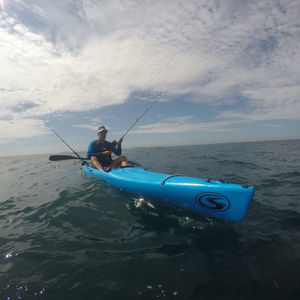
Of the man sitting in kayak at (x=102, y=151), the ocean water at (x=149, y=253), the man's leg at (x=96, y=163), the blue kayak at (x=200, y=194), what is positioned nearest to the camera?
the ocean water at (x=149, y=253)

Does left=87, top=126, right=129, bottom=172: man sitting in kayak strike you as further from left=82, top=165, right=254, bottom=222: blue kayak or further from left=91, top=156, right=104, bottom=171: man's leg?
left=82, top=165, right=254, bottom=222: blue kayak

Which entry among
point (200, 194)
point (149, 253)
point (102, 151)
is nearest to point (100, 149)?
point (102, 151)

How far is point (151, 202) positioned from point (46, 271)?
126 inches

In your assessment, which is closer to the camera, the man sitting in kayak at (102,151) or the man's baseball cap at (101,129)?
the man sitting in kayak at (102,151)

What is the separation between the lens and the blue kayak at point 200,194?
3.75 metres

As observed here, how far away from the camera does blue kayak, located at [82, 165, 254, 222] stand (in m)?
3.75

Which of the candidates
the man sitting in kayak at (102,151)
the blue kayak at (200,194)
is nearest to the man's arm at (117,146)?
the man sitting in kayak at (102,151)

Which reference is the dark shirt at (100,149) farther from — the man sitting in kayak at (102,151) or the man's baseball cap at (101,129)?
the man's baseball cap at (101,129)

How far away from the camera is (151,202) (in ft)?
18.7

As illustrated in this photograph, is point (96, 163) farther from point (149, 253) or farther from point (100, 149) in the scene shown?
point (149, 253)

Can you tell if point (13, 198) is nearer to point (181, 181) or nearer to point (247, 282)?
point (181, 181)

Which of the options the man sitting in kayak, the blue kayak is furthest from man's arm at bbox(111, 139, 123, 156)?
the blue kayak

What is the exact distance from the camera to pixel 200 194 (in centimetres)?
422

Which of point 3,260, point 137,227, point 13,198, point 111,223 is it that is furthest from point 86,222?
point 13,198
